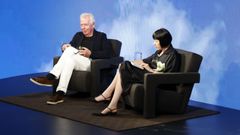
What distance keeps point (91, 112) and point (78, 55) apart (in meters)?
0.97

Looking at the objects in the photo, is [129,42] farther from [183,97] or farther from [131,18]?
[183,97]

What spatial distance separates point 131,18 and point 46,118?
2.63m

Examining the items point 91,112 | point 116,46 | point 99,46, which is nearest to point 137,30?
point 116,46

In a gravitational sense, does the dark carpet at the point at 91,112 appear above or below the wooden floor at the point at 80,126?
above

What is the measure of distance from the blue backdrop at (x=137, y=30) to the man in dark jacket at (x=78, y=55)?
3.28ft

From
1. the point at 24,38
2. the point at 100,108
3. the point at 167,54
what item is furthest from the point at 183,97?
the point at 24,38

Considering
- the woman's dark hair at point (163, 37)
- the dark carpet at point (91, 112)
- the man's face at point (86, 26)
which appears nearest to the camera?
the dark carpet at point (91, 112)

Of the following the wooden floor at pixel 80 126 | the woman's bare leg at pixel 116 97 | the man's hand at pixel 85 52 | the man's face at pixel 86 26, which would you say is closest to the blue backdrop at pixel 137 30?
the wooden floor at pixel 80 126

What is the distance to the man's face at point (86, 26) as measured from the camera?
243 inches

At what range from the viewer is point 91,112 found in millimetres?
5379

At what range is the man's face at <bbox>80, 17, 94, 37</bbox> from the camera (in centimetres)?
618

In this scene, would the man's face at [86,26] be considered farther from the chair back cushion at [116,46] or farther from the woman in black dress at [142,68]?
the woman in black dress at [142,68]

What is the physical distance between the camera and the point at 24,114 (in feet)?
17.5

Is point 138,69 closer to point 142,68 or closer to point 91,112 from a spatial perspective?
point 142,68
